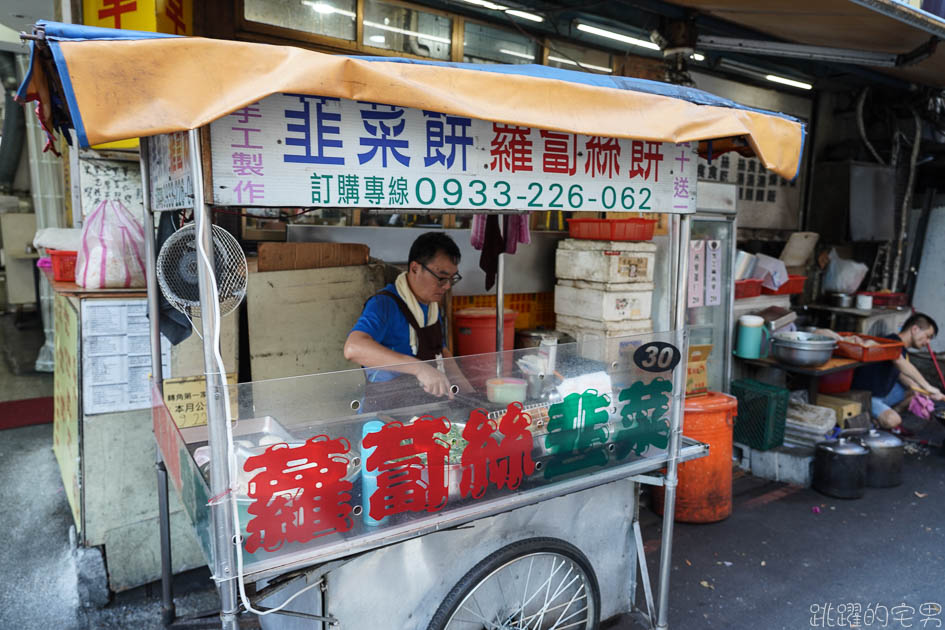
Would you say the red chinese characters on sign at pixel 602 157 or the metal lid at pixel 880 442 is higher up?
the red chinese characters on sign at pixel 602 157

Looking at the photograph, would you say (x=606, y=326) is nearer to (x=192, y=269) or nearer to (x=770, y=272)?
(x=770, y=272)

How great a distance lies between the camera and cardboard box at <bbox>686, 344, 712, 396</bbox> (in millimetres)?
5008

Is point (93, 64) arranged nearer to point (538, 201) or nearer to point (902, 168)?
point (538, 201)

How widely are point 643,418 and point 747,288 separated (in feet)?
13.0

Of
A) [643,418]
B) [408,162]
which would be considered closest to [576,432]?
[643,418]

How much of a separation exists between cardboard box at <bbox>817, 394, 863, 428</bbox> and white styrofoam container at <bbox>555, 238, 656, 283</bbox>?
8.38 feet

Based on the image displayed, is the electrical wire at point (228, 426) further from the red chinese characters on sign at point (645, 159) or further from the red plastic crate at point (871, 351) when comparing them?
the red plastic crate at point (871, 351)

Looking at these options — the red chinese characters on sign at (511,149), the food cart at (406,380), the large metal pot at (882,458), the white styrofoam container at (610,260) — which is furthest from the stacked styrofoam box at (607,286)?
the red chinese characters on sign at (511,149)

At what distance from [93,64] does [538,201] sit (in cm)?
156

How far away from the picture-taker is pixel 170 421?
269cm

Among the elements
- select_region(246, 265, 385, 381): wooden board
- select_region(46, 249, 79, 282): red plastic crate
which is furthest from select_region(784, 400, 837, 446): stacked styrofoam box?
select_region(46, 249, 79, 282): red plastic crate

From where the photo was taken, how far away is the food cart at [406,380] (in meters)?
1.81

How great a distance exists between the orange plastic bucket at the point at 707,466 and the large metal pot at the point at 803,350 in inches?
55.7

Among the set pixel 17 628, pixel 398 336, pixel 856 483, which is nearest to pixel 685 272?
pixel 398 336
